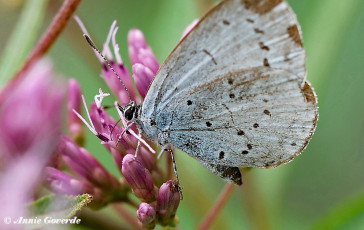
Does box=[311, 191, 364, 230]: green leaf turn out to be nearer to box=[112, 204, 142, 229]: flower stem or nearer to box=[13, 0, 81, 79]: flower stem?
box=[112, 204, 142, 229]: flower stem

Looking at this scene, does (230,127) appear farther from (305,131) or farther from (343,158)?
(343,158)

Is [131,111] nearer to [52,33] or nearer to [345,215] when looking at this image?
[52,33]

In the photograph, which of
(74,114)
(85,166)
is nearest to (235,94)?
(85,166)

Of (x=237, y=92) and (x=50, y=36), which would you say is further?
(x=50, y=36)

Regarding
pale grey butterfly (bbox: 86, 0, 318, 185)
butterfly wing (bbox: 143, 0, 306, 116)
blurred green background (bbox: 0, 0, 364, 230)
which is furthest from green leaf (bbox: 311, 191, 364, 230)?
butterfly wing (bbox: 143, 0, 306, 116)

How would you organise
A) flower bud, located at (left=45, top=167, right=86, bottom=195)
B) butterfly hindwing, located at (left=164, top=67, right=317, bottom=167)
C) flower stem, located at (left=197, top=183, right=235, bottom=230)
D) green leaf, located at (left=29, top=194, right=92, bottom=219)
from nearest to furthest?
green leaf, located at (left=29, top=194, right=92, bottom=219) < butterfly hindwing, located at (left=164, top=67, right=317, bottom=167) < flower bud, located at (left=45, top=167, right=86, bottom=195) < flower stem, located at (left=197, top=183, right=235, bottom=230)

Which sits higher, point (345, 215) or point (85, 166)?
point (85, 166)
